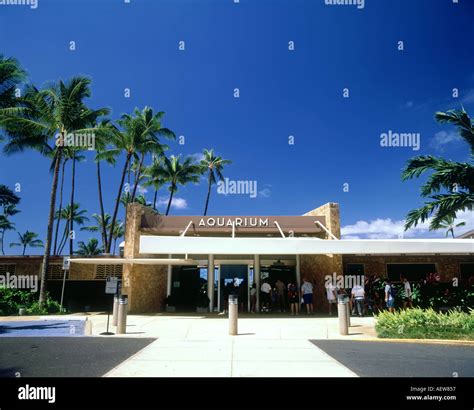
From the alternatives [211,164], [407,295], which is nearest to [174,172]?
[211,164]

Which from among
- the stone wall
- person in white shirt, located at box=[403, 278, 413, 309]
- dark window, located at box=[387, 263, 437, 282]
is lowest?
person in white shirt, located at box=[403, 278, 413, 309]

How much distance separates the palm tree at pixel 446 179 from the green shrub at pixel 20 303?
16.6 m

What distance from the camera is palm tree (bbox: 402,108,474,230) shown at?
1383 centimetres

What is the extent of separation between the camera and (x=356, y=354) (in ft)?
22.9

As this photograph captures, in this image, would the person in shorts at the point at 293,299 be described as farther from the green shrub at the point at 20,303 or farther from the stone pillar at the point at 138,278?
the green shrub at the point at 20,303

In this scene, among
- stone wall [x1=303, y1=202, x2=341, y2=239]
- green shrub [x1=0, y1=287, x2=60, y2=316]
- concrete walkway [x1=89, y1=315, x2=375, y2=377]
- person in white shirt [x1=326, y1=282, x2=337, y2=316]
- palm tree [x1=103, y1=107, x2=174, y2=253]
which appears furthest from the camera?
palm tree [x1=103, y1=107, x2=174, y2=253]

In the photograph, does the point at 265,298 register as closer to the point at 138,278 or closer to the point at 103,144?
the point at 138,278

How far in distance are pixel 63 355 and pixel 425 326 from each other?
8.84m

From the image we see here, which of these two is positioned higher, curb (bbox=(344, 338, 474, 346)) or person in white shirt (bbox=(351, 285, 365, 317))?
person in white shirt (bbox=(351, 285, 365, 317))

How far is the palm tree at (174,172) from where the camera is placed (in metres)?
35.8

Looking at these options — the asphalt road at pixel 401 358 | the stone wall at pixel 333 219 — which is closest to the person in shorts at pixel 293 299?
the stone wall at pixel 333 219

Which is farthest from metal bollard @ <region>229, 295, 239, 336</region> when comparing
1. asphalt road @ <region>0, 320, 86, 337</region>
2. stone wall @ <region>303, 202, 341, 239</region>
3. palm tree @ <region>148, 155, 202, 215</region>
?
palm tree @ <region>148, 155, 202, 215</region>

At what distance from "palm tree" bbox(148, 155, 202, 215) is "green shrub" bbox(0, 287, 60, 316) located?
19965 mm

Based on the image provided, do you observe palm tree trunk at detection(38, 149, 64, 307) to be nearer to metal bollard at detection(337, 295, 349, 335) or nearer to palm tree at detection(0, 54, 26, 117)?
palm tree at detection(0, 54, 26, 117)
